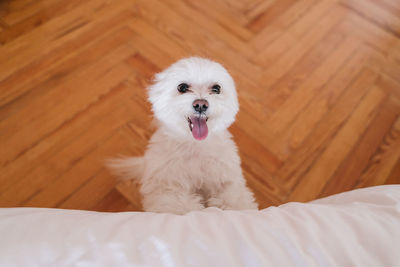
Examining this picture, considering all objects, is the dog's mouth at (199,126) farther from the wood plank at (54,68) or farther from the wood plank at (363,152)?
the wood plank at (54,68)

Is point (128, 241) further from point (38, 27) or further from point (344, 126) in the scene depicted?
point (38, 27)

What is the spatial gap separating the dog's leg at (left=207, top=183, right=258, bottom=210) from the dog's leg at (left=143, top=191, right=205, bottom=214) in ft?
0.14

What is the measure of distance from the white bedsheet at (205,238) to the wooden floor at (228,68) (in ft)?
1.62

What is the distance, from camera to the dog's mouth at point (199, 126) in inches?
26.4

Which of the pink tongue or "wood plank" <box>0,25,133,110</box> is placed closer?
the pink tongue

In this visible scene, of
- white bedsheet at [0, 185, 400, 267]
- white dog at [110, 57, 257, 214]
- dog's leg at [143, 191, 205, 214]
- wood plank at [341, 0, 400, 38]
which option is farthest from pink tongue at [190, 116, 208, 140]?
wood plank at [341, 0, 400, 38]

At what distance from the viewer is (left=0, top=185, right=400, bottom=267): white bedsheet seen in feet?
1.15

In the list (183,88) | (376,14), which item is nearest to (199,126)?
(183,88)

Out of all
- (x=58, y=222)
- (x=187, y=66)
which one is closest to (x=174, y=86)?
(x=187, y=66)

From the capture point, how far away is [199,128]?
67cm

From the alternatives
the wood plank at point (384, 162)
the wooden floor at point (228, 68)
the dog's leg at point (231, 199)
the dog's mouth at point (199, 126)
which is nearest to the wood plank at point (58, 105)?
the wooden floor at point (228, 68)

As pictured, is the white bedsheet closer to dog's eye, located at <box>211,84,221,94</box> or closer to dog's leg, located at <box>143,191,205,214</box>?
Result: dog's leg, located at <box>143,191,205,214</box>

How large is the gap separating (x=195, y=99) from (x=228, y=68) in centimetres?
55

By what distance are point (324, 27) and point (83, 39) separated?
1.16 m
